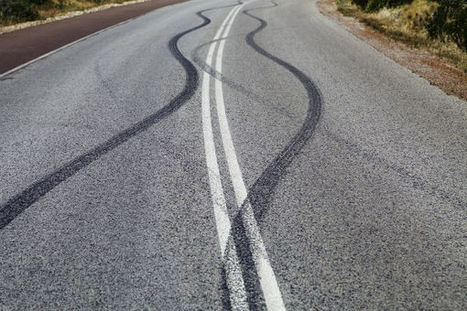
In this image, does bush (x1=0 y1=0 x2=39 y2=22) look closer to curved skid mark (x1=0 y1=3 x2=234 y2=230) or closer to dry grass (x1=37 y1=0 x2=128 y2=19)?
dry grass (x1=37 y1=0 x2=128 y2=19)

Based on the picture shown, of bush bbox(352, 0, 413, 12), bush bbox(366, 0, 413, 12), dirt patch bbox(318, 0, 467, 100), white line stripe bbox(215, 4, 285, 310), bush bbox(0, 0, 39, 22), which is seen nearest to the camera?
white line stripe bbox(215, 4, 285, 310)

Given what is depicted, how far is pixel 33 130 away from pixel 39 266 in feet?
10.4

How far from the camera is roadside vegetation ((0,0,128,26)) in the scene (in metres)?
16.1

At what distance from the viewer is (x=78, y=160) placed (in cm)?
441

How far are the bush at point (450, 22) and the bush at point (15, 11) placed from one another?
694 inches

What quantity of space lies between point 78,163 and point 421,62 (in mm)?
8439

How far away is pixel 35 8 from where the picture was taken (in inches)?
757

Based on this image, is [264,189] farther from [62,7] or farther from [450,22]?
[62,7]

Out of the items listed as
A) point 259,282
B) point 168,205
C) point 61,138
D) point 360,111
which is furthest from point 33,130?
point 360,111

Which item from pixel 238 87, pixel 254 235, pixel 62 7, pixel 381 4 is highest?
pixel 62 7

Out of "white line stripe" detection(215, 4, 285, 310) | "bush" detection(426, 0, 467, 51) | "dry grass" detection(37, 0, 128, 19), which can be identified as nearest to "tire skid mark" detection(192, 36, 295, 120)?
"white line stripe" detection(215, 4, 285, 310)

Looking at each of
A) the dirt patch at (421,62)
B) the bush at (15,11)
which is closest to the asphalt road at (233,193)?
the dirt patch at (421,62)

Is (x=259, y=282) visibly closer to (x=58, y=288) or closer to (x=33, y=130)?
(x=58, y=288)

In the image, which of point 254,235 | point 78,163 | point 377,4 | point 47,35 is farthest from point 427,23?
point 47,35
